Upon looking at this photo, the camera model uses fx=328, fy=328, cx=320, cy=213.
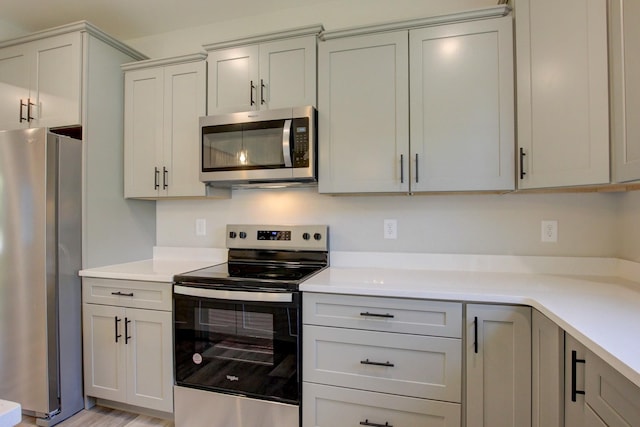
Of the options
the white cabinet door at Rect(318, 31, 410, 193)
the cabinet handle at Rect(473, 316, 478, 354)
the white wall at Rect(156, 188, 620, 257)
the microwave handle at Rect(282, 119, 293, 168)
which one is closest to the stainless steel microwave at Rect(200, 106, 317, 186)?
the microwave handle at Rect(282, 119, 293, 168)

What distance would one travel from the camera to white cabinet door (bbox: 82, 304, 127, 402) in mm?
1935

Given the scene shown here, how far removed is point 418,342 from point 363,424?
47 centimetres

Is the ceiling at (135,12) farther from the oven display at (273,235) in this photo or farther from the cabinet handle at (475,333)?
the cabinet handle at (475,333)

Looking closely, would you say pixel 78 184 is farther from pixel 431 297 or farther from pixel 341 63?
pixel 431 297

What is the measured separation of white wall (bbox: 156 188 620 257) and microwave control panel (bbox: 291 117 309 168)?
39 cm

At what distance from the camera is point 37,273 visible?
187 cm

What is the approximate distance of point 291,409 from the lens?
160cm

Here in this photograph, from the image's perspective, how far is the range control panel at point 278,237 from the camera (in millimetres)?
2105

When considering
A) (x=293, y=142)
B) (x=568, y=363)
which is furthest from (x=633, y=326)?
(x=293, y=142)

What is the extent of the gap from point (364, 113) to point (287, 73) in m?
0.54

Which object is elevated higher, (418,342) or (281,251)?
(281,251)

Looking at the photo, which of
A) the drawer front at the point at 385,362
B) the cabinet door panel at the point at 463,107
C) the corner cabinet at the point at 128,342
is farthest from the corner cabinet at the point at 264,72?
the drawer front at the point at 385,362

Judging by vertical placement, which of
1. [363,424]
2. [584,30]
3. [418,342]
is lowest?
[363,424]

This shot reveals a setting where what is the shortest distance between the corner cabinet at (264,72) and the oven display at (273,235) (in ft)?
2.59
